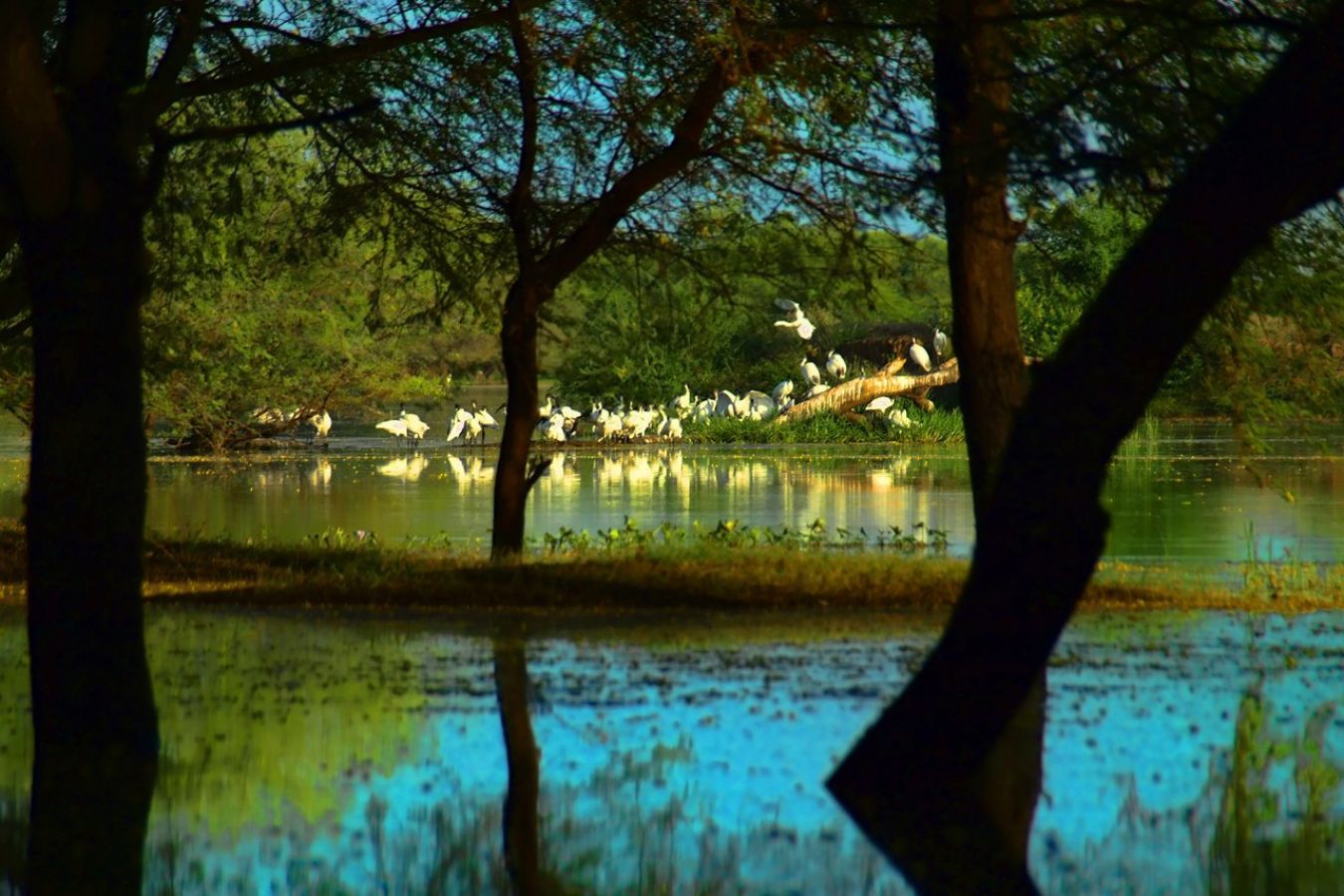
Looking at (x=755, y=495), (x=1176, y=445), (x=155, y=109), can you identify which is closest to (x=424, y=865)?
(x=155, y=109)

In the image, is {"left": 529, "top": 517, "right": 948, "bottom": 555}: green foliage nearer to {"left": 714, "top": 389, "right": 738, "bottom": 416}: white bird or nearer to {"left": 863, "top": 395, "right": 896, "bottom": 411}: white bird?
{"left": 863, "top": 395, "right": 896, "bottom": 411}: white bird

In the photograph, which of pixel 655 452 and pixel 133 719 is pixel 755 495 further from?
pixel 133 719

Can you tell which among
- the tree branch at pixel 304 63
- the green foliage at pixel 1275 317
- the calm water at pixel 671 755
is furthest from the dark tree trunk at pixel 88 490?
the green foliage at pixel 1275 317

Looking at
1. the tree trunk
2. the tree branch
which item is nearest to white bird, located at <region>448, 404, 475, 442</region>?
the tree trunk

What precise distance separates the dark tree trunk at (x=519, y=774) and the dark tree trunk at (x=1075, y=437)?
1.22m

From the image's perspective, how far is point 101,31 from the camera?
7926 millimetres

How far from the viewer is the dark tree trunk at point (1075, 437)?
6242 millimetres

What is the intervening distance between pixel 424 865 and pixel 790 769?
198 centimetres

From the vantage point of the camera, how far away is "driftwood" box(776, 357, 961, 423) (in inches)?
1655

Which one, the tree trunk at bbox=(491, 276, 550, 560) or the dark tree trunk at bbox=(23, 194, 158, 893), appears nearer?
the dark tree trunk at bbox=(23, 194, 158, 893)

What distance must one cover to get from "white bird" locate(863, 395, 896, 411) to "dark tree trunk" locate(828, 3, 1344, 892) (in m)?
35.7

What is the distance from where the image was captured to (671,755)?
8.02m

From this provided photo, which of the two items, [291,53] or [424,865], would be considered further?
[291,53]

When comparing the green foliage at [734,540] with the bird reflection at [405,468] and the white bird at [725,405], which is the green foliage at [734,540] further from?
the white bird at [725,405]
